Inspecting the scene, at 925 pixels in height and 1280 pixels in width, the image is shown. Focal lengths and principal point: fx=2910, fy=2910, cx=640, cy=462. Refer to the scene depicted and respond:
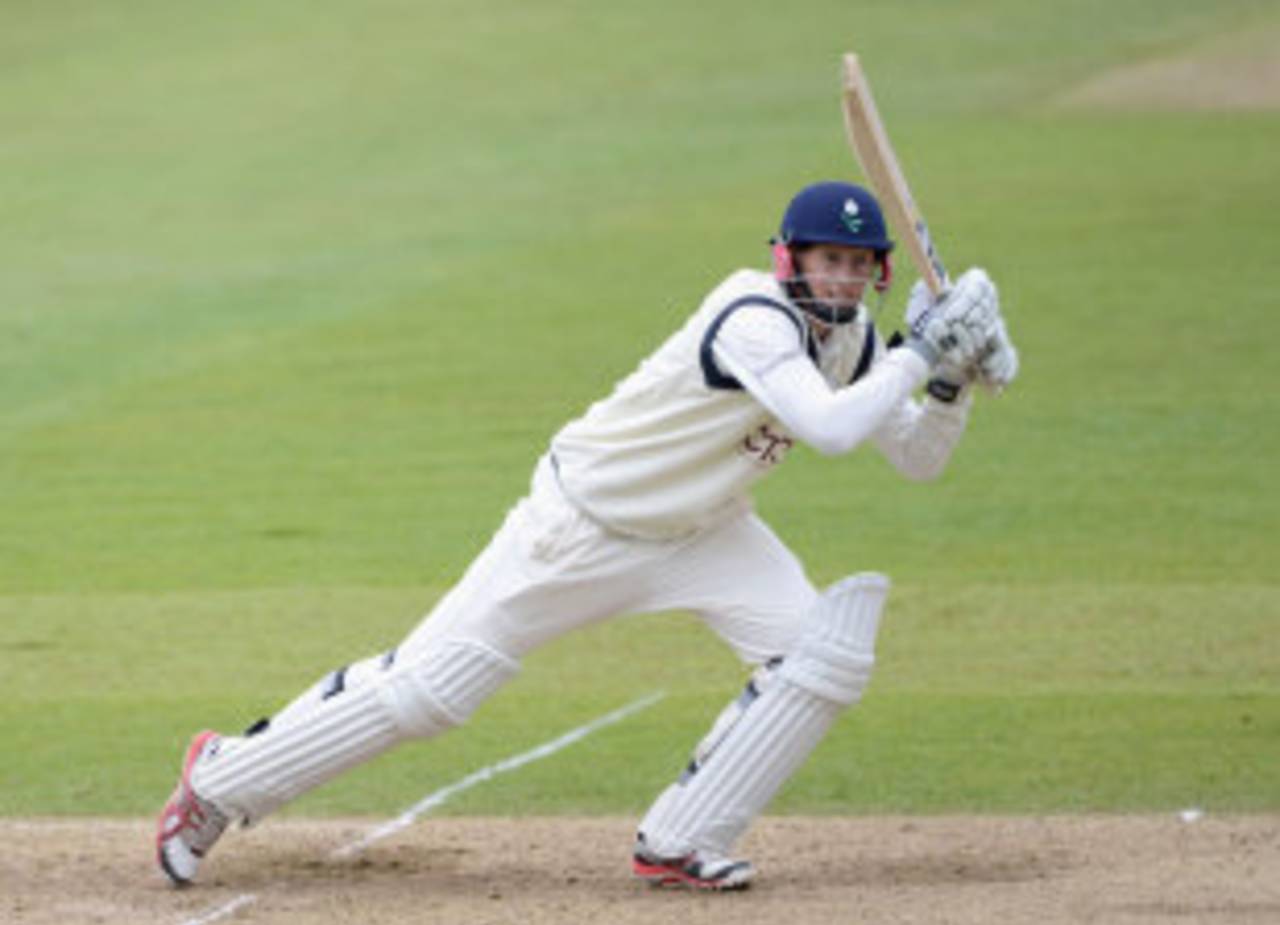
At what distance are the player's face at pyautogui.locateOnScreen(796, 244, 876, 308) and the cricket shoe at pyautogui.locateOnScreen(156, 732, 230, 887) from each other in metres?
2.22

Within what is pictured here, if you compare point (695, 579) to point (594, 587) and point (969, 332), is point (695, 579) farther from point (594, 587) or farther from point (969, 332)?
point (969, 332)

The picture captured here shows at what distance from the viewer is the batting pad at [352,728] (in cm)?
824

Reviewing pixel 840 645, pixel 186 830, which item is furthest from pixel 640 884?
pixel 186 830

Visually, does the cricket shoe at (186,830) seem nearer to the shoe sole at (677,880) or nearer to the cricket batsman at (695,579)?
the cricket batsman at (695,579)

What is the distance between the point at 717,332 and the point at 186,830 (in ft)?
6.96

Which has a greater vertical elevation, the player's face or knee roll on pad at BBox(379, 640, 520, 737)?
the player's face

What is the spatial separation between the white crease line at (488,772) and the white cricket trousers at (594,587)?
3.63ft

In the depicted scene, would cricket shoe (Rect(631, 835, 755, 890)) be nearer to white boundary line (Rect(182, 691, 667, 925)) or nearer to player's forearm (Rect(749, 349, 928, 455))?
white boundary line (Rect(182, 691, 667, 925))

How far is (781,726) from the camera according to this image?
323 inches

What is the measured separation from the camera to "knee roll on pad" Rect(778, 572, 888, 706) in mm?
8148

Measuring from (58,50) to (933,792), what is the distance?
73.8 feet

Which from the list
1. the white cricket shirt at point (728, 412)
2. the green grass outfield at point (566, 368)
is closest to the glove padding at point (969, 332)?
the white cricket shirt at point (728, 412)

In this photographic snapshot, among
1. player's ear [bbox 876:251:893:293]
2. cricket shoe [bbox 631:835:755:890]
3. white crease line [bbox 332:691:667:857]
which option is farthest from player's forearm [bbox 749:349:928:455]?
white crease line [bbox 332:691:667:857]

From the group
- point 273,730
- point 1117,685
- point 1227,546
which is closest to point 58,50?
point 1227,546
